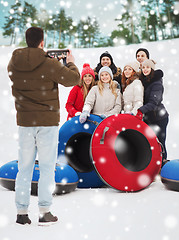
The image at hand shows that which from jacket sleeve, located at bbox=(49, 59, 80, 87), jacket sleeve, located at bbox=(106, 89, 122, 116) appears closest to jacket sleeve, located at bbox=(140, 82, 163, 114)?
jacket sleeve, located at bbox=(106, 89, 122, 116)

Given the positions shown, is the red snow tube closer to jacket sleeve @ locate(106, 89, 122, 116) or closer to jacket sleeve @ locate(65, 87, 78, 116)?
jacket sleeve @ locate(106, 89, 122, 116)

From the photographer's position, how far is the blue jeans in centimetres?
195

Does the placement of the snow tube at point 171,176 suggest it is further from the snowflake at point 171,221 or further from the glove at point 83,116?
the glove at point 83,116

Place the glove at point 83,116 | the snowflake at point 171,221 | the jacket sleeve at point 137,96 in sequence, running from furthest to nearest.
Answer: the jacket sleeve at point 137,96 → the glove at point 83,116 → the snowflake at point 171,221

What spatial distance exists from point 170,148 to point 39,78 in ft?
14.9

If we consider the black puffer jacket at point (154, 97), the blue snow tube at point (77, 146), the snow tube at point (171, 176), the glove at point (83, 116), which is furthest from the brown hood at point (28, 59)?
the snow tube at point (171, 176)

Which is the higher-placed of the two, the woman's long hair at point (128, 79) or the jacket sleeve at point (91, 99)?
the woman's long hair at point (128, 79)

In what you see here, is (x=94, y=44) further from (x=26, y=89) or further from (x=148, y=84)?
(x=26, y=89)

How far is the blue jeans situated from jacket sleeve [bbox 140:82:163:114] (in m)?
1.52

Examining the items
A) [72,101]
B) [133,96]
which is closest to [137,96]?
[133,96]

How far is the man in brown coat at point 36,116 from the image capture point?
1.94 meters

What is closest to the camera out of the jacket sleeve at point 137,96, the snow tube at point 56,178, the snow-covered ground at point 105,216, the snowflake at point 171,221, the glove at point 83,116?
the snow-covered ground at point 105,216

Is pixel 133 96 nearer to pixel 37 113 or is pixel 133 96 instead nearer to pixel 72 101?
pixel 72 101

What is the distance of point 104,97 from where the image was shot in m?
3.40
